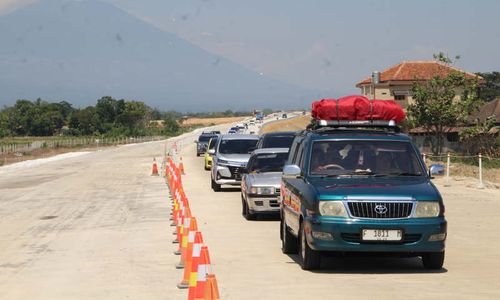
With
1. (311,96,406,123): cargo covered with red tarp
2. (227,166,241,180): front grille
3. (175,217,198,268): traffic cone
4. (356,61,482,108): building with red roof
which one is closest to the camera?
(175,217,198,268): traffic cone

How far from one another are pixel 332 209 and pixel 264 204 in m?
7.23

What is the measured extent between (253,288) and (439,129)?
50587 millimetres

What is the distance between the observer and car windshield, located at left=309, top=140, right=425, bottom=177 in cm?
1170

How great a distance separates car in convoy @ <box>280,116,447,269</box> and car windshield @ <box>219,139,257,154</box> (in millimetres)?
16737

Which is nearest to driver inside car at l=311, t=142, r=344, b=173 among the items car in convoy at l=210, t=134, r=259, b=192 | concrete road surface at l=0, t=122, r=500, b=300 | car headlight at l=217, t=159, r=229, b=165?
concrete road surface at l=0, t=122, r=500, b=300

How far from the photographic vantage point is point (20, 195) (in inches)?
1173

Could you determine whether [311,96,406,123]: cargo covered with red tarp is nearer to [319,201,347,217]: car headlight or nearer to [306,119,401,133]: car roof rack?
[306,119,401,133]: car roof rack

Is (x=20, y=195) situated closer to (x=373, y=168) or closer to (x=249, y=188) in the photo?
(x=249, y=188)

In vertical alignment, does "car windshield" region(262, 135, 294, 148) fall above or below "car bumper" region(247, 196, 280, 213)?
above

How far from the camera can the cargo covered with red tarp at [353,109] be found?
1268cm

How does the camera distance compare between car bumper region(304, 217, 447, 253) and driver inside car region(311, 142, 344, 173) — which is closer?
car bumper region(304, 217, 447, 253)

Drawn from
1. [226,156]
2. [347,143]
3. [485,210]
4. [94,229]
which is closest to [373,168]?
[347,143]

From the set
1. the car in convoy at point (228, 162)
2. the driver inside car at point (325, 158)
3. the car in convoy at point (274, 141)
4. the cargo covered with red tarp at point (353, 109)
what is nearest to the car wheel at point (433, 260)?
the driver inside car at point (325, 158)

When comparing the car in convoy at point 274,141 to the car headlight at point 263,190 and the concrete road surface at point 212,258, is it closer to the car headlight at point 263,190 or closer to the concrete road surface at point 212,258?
the concrete road surface at point 212,258
